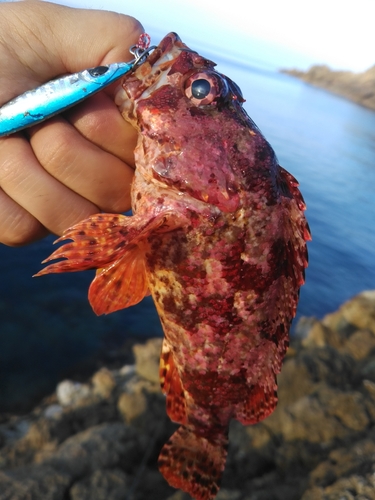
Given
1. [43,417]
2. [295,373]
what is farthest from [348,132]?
[43,417]

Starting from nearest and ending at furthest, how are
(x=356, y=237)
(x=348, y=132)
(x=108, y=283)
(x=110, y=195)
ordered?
1. (x=108, y=283)
2. (x=110, y=195)
3. (x=356, y=237)
4. (x=348, y=132)

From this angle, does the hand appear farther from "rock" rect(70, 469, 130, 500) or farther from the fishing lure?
"rock" rect(70, 469, 130, 500)

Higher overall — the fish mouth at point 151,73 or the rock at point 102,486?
the fish mouth at point 151,73

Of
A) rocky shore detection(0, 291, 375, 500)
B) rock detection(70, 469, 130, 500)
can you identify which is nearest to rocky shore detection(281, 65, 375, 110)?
rocky shore detection(0, 291, 375, 500)

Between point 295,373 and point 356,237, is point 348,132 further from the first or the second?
point 295,373

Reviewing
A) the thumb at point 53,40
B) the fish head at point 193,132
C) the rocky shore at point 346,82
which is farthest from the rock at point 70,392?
the rocky shore at point 346,82

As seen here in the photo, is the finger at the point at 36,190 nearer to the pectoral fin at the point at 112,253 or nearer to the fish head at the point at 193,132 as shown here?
the pectoral fin at the point at 112,253

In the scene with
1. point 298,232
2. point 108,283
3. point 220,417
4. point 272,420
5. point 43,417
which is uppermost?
point 298,232
